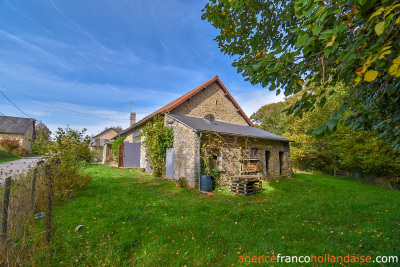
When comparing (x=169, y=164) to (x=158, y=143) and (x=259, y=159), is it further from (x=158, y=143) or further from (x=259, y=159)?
(x=259, y=159)

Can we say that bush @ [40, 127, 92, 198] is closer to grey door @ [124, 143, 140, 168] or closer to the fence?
the fence

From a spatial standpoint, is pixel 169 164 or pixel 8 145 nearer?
pixel 169 164

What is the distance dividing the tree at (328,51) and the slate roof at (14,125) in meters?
38.3

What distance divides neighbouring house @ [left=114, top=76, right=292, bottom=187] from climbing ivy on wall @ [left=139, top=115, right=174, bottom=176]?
331 mm

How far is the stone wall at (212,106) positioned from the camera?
12.1 m

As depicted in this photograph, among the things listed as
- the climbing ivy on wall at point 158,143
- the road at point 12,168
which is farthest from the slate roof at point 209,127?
the road at point 12,168

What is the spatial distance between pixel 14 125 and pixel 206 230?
1561 inches

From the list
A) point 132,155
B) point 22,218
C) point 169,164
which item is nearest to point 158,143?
point 169,164

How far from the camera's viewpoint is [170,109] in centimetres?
1086

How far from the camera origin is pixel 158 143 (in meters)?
10.2

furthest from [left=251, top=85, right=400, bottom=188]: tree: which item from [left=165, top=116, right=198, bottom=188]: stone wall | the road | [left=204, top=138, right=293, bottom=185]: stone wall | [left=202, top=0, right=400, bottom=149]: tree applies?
the road

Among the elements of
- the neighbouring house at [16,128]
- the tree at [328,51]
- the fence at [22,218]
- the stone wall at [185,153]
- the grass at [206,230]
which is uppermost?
the neighbouring house at [16,128]

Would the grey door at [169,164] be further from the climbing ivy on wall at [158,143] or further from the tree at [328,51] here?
the tree at [328,51]

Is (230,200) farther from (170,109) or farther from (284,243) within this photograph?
(170,109)
